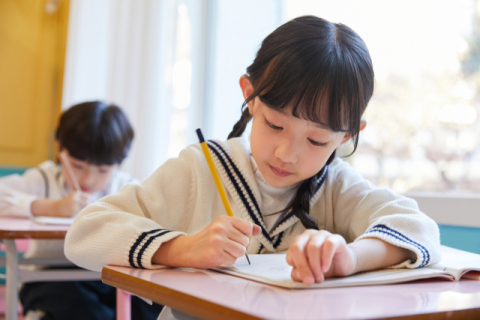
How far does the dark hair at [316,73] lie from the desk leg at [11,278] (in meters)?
0.83

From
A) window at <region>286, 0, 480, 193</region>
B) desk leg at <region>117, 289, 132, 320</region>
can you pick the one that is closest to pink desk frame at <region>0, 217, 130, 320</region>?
desk leg at <region>117, 289, 132, 320</region>

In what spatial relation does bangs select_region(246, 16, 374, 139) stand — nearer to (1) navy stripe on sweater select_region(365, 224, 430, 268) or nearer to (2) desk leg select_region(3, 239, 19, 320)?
(1) navy stripe on sweater select_region(365, 224, 430, 268)

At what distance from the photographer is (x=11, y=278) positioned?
126cm

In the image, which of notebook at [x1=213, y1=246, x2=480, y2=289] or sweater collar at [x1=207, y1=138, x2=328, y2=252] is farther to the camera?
sweater collar at [x1=207, y1=138, x2=328, y2=252]

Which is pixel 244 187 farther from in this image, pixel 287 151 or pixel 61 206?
pixel 61 206

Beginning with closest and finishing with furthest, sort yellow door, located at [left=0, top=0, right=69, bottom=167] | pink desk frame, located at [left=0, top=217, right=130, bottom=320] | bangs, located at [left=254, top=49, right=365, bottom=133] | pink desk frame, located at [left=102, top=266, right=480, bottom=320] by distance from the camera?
pink desk frame, located at [left=102, top=266, right=480, bottom=320] < bangs, located at [left=254, top=49, right=365, bottom=133] < pink desk frame, located at [left=0, top=217, right=130, bottom=320] < yellow door, located at [left=0, top=0, right=69, bottom=167]

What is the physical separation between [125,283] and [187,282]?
3.7 inches

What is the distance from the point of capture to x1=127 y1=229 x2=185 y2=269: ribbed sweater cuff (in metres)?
0.66

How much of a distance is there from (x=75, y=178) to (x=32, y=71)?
1.86 m

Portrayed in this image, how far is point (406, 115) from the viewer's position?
162 centimetres

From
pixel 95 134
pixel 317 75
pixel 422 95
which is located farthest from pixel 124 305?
pixel 422 95

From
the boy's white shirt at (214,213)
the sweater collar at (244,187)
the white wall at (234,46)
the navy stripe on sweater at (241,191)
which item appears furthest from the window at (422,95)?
the navy stripe on sweater at (241,191)

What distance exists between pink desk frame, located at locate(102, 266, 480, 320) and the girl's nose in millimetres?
270

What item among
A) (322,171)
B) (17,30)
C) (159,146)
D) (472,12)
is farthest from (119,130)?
(17,30)
